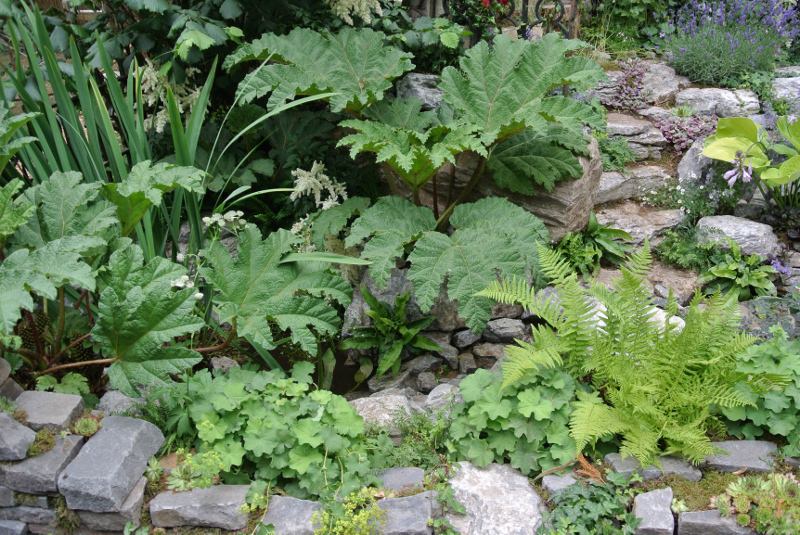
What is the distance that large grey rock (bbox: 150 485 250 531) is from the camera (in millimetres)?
2586

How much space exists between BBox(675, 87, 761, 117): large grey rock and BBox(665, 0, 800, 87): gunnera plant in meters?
0.19

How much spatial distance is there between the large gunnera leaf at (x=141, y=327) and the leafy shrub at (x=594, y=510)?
137 centimetres

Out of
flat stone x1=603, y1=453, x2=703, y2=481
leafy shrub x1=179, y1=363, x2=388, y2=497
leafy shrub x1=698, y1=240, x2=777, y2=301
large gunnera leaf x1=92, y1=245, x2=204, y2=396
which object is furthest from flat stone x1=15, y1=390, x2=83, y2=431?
leafy shrub x1=698, y1=240, x2=777, y2=301

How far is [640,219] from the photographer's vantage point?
4.73 m

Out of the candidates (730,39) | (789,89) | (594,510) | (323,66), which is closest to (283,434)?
(594,510)

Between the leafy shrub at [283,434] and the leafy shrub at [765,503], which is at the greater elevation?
the leafy shrub at [283,434]

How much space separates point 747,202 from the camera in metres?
4.65

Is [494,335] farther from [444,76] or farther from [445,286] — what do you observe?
[444,76]

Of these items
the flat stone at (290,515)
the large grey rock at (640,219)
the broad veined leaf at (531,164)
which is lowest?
the large grey rock at (640,219)

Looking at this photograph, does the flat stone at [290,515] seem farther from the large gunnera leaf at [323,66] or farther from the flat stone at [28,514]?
the large gunnera leaf at [323,66]

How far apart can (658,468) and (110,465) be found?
191cm

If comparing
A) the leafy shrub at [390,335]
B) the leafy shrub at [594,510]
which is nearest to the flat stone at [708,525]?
the leafy shrub at [594,510]

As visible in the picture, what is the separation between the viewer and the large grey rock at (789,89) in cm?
529

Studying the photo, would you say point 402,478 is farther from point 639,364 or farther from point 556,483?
point 639,364
